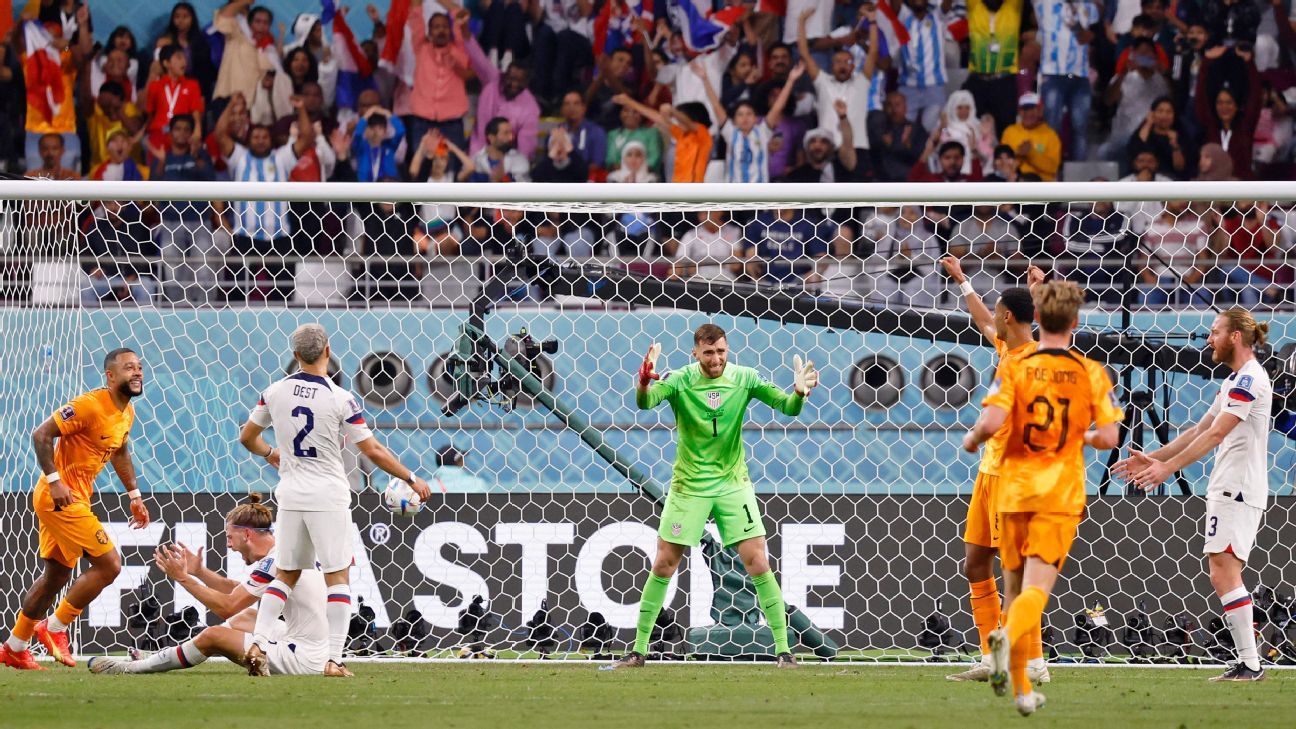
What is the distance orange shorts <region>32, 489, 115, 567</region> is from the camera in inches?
302

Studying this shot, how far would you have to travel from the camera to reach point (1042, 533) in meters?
5.51

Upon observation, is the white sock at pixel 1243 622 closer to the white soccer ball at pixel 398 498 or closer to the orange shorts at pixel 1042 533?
the orange shorts at pixel 1042 533

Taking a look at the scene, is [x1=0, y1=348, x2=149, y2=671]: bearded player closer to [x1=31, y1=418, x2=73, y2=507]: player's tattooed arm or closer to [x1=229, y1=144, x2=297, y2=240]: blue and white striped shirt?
[x1=31, y1=418, x2=73, y2=507]: player's tattooed arm

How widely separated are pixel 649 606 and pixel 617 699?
1.59 m

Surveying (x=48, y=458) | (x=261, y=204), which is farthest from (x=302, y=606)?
(x=261, y=204)

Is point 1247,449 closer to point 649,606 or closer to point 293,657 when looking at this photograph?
point 649,606

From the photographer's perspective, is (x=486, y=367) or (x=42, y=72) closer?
(x=486, y=367)

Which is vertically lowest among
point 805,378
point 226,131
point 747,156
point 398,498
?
point 398,498

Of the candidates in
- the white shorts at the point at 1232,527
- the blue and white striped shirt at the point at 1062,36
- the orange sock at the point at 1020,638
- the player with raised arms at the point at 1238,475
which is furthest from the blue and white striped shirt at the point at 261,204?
the blue and white striped shirt at the point at 1062,36

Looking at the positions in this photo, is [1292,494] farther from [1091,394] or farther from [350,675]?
[350,675]

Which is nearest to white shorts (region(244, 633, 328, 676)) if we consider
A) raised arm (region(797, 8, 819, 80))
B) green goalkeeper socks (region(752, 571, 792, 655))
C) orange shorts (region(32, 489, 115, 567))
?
orange shorts (region(32, 489, 115, 567))

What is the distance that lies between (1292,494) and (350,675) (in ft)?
16.4

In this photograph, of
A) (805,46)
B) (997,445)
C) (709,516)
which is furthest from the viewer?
(805,46)

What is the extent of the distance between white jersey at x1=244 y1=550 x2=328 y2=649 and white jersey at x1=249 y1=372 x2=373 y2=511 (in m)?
0.37
